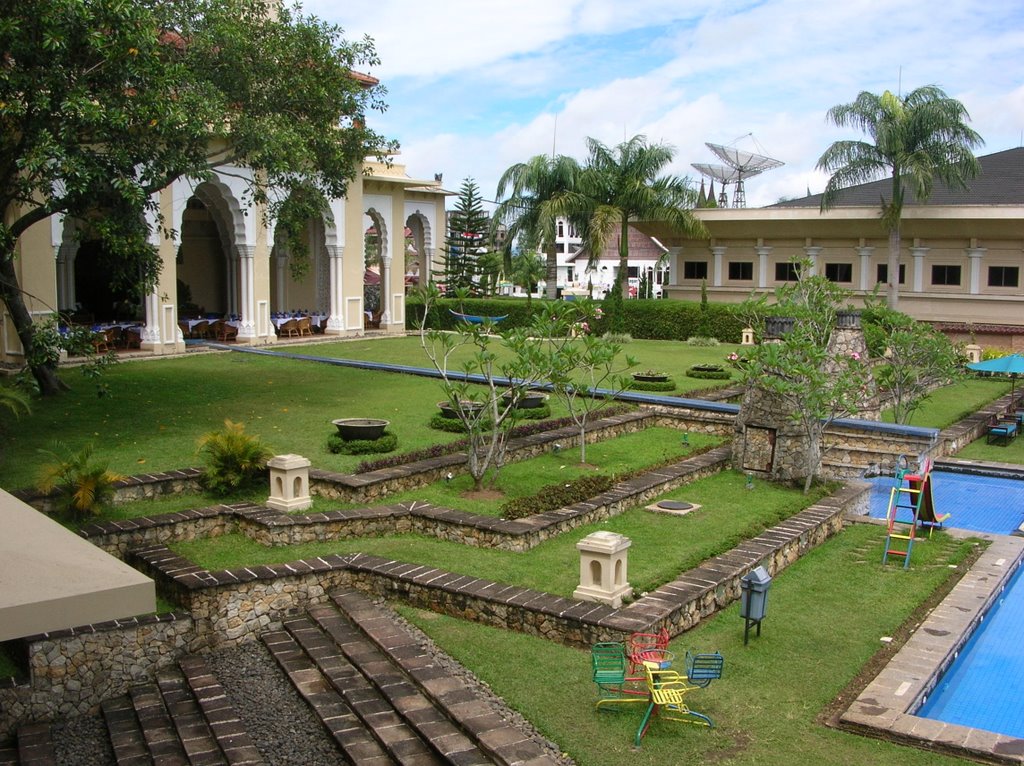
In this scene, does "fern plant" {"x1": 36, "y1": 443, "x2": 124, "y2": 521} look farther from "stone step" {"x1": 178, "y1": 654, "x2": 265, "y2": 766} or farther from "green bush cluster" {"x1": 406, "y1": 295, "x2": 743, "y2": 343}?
"green bush cluster" {"x1": 406, "y1": 295, "x2": 743, "y2": 343}

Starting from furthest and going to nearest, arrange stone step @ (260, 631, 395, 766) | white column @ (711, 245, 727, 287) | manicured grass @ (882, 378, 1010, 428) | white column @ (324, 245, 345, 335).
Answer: white column @ (711, 245, 727, 287) < white column @ (324, 245, 345, 335) < manicured grass @ (882, 378, 1010, 428) < stone step @ (260, 631, 395, 766)

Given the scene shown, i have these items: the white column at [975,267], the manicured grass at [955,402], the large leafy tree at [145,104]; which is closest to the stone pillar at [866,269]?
the white column at [975,267]

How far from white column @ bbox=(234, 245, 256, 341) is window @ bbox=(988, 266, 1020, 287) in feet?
72.9

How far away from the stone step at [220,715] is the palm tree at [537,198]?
2419 cm

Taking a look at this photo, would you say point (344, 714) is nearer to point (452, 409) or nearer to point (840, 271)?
point (452, 409)

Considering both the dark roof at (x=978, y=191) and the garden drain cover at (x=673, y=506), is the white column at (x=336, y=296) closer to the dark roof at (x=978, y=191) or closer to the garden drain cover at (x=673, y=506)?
the dark roof at (x=978, y=191)

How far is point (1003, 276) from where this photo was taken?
28.8 metres

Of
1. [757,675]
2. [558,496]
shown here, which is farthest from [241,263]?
[757,675]

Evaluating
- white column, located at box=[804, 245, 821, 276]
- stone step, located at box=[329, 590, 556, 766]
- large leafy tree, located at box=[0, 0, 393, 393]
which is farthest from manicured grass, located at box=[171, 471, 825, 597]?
white column, located at box=[804, 245, 821, 276]

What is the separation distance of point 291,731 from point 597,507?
4.71 meters

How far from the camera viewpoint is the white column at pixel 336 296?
87.0ft

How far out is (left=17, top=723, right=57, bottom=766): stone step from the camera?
633 centimetres

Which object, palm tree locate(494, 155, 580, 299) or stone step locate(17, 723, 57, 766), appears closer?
stone step locate(17, 723, 57, 766)

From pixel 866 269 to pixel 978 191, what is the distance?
4.09 metres
